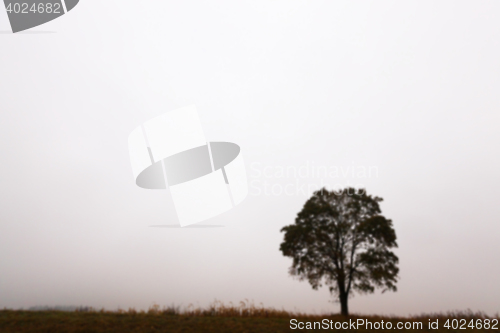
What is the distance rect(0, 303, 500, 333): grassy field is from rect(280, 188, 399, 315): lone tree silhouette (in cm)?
356

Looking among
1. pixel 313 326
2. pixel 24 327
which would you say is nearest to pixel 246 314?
pixel 313 326

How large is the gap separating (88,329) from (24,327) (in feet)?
11.6

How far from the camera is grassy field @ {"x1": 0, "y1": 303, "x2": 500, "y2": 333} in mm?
18266

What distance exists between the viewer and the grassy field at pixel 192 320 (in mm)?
18266

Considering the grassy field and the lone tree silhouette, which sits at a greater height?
the lone tree silhouette

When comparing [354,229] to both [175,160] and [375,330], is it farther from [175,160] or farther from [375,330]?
[175,160]

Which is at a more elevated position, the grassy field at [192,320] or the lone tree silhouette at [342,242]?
the lone tree silhouette at [342,242]

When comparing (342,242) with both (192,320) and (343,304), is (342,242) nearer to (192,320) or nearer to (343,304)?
(343,304)

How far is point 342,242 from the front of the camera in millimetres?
27578

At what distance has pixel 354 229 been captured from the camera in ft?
90.8

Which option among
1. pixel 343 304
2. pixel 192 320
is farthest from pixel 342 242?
pixel 192 320

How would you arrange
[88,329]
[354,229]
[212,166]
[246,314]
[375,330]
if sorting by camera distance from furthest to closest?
[354,229]
[212,166]
[246,314]
[375,330]
[88,329]

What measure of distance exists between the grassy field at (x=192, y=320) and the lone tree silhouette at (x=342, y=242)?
11.7 ft

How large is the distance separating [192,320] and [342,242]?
13879mm
